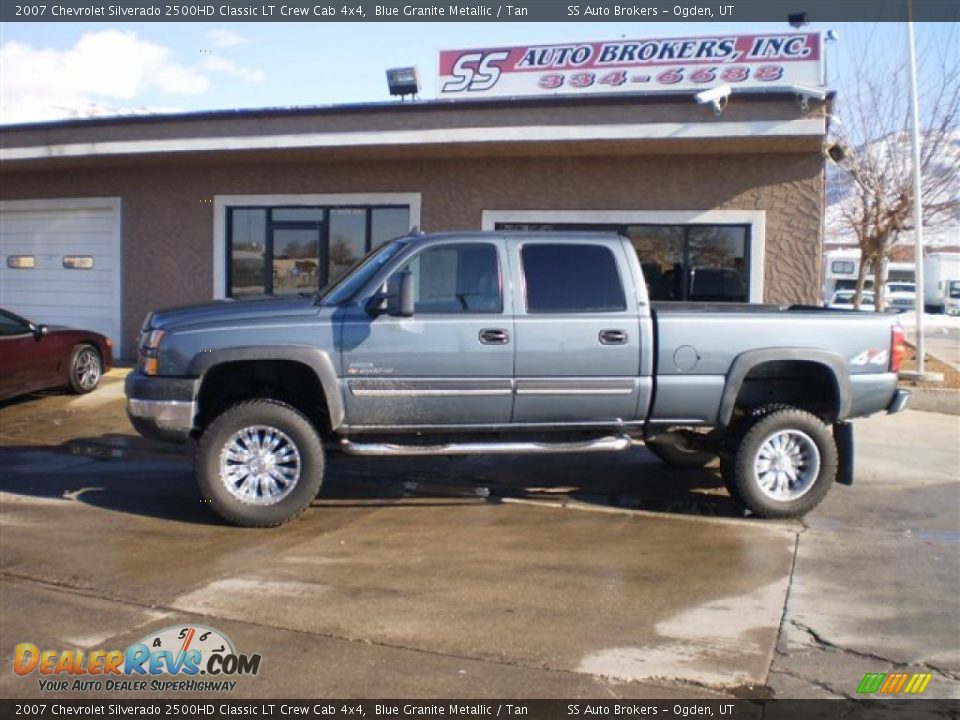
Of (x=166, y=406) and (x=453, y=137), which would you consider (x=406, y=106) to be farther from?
(x=166, y=406)

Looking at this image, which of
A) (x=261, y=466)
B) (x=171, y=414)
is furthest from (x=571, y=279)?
(x=171, y=414)

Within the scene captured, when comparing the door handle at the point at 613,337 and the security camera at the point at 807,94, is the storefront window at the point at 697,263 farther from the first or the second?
the door handle at the point at 613,337

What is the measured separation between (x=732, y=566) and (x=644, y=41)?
10.1 meters

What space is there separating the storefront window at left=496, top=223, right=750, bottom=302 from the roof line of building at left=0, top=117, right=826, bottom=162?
156 cm

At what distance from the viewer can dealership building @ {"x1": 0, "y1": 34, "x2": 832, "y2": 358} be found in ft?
39.8

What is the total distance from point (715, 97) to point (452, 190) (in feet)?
13.4

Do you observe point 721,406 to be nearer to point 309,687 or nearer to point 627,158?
point 309,687

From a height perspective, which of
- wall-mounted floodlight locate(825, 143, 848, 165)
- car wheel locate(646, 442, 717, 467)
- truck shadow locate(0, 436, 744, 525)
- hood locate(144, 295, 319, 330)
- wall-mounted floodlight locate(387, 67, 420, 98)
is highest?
wall-mounted floodlight locate(387, 67, 420, 98)

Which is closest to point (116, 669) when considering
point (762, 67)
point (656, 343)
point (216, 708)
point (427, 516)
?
point (216, 708)

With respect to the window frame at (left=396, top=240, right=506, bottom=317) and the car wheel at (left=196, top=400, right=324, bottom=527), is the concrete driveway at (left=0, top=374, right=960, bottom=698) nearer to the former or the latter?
the car wheel at (left=196, top=400, right=324, bottom=527)

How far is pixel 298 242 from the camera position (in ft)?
48.1

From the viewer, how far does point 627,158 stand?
43.1 feet

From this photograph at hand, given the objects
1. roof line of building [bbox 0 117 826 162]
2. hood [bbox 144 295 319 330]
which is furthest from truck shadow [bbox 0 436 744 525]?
roof line of building [bbox 0 117 826 162]

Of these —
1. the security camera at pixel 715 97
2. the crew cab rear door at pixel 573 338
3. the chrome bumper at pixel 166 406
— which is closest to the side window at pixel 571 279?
the crew cab rear door at pixel 573 338
